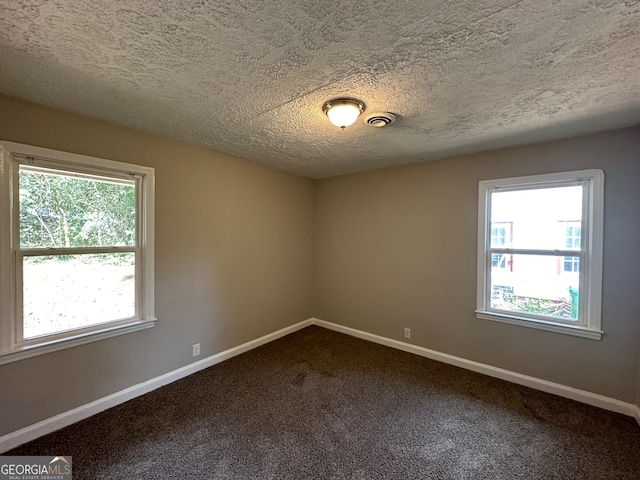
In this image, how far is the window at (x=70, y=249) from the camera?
1.79 meters

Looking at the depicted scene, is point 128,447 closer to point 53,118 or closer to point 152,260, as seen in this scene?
point 152,260

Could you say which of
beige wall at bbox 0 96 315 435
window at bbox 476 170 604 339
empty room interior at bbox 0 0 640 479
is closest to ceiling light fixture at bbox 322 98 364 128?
empty room interior at bbox 0 0 640 479

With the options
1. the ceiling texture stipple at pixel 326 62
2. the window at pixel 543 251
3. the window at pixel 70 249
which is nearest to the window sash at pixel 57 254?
the window at pixel 70 249

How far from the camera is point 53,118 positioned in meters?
1.91

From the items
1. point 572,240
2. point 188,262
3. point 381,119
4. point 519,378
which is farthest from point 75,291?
point 572,240

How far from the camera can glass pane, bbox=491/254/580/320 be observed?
242 cm

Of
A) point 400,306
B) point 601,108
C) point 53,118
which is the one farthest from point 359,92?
point 400,306

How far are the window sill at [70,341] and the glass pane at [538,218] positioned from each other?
141 inches

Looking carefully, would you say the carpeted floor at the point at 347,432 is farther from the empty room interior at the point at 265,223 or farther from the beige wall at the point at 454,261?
the beige wall at the point at 454,261

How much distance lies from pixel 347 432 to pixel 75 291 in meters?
2.38

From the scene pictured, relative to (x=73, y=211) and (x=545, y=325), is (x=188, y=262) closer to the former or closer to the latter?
(x=73, y=211)

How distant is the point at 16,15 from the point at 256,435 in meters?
2.62

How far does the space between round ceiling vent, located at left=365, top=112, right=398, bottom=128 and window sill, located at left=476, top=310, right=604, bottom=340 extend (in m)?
2.21

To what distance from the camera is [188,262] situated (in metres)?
2.72
